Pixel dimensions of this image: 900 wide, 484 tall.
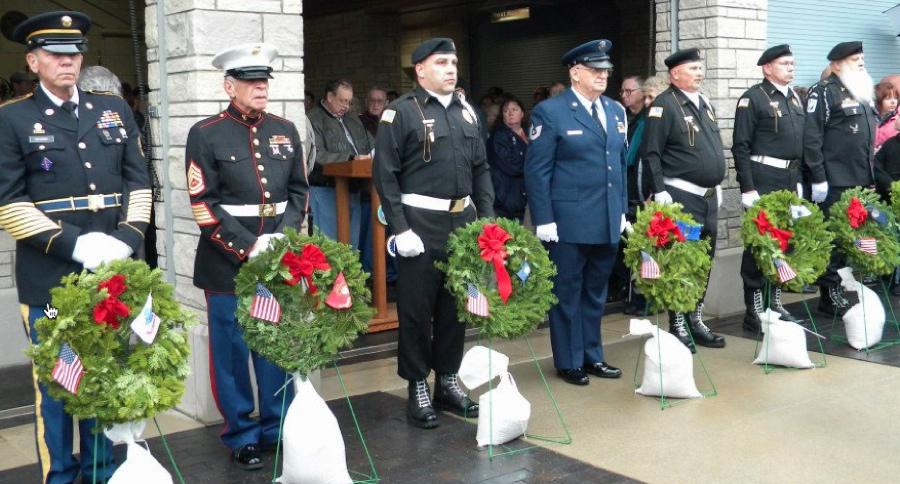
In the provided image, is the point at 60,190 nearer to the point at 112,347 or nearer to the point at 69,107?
the point at 69,107

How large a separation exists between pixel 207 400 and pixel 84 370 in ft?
5.42

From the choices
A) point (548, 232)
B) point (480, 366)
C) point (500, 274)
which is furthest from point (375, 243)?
point (500, 274)

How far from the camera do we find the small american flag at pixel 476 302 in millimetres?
4887

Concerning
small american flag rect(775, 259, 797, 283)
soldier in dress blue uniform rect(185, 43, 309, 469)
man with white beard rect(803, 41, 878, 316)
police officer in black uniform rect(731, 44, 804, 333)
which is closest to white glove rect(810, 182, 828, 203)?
man with white beard rect(803, 41, 878, 316)

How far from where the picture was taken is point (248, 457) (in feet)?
15.6

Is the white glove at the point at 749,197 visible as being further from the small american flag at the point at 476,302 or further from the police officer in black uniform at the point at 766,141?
the small american flag at the point at 476,302

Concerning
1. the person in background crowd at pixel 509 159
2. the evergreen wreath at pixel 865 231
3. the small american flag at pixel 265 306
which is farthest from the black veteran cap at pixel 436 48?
the person in background crowd at pixel 509 159

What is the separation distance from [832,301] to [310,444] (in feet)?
16.8

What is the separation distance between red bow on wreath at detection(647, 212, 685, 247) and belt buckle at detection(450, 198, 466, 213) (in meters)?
1.02

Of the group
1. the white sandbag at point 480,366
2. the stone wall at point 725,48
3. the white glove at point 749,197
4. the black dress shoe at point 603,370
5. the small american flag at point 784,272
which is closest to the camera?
the white sandbag at point 480,366

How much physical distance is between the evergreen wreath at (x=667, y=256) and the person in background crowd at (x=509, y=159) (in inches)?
118

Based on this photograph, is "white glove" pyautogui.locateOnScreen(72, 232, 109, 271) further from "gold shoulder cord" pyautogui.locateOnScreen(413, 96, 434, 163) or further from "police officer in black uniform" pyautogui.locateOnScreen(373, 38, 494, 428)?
"gold shoulder cord" pyautogui.locateOnScreen(413, 96, 434, 163)

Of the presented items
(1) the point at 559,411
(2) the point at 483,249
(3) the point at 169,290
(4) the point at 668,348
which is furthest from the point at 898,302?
(3) the point at 169,290

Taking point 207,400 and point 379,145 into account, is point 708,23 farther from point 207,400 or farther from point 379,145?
point 207,400
